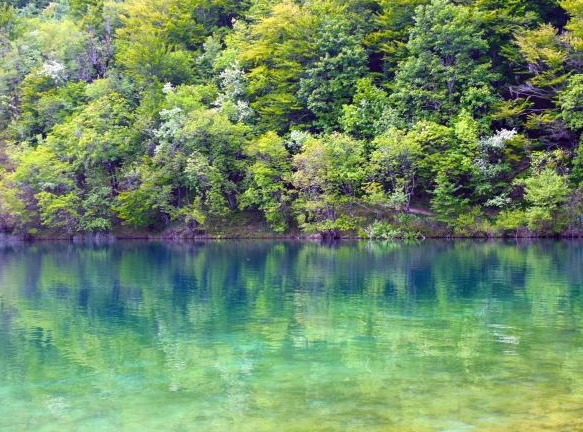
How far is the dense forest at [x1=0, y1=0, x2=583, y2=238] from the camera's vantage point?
138ft

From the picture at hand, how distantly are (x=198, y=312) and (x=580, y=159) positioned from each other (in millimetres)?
31070

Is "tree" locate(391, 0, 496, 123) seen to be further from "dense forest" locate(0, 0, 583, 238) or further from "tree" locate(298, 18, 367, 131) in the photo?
"tree" locate(298, 18, 367, 131)

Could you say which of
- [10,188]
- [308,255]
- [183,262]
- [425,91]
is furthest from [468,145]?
[10,188]

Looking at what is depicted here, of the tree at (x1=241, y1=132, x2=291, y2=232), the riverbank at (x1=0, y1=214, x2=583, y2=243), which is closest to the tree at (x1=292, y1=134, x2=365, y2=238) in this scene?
the riverbank at (x1=0, y1=214, x2=583, y2=243)

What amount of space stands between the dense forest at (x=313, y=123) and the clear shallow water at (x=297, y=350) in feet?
57.4

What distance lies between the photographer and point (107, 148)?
5041 centimetres

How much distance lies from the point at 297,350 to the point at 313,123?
122ft

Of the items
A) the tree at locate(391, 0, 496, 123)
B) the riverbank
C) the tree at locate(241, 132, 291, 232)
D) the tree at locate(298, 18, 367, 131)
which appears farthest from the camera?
the tree at locate(298, 18, 367, 131)

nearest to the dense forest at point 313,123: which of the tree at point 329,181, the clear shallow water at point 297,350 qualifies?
the tree at point 329,181

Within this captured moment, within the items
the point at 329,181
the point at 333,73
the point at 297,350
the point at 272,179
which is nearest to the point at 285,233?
the point at 272,179

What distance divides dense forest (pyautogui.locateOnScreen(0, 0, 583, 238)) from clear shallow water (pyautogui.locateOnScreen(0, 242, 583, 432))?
17.5 metres

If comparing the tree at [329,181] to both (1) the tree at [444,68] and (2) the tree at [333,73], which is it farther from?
(1) the tree at [444,68]

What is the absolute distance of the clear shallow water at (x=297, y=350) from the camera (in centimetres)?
858

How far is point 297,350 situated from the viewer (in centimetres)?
1229
